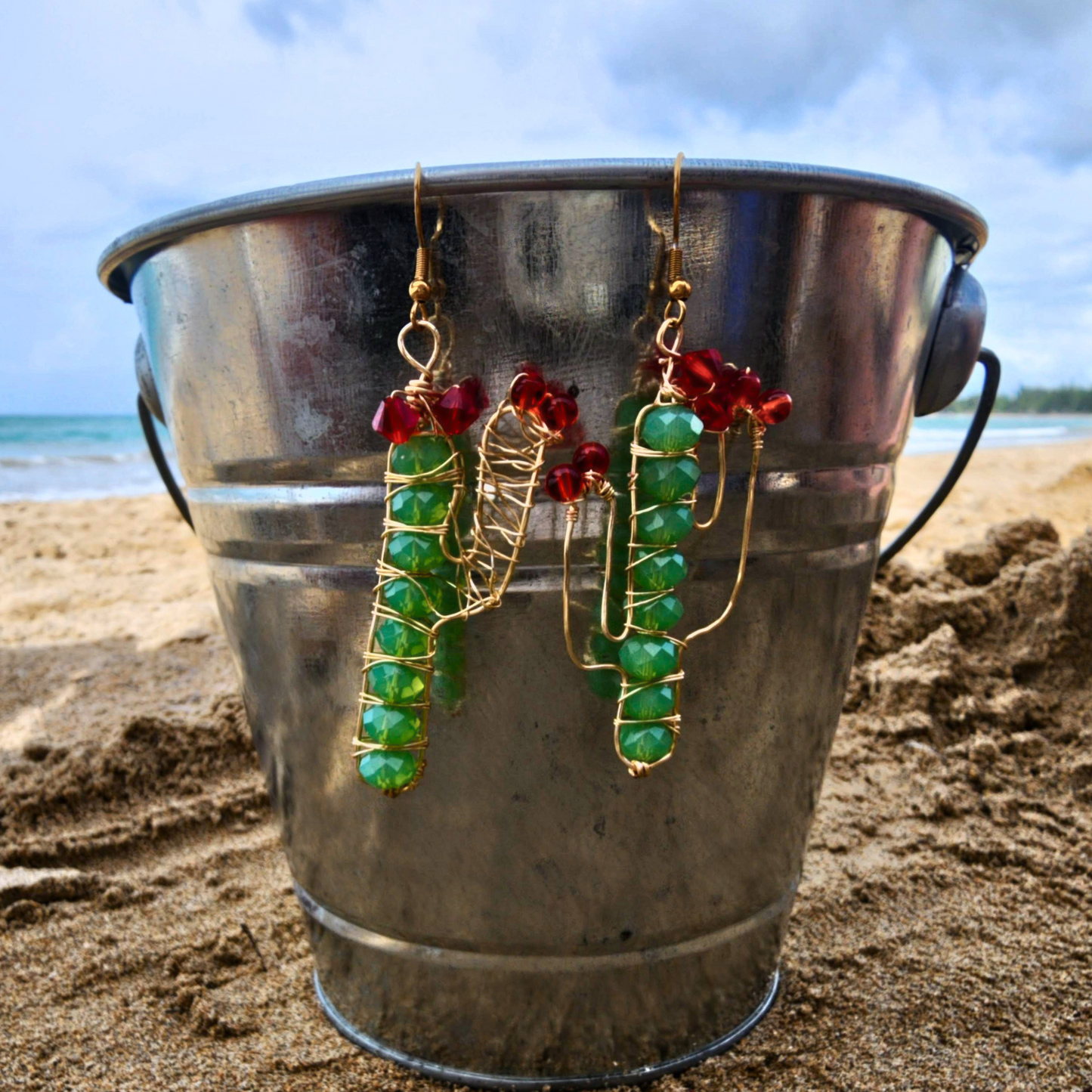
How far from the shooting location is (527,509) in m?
0.87

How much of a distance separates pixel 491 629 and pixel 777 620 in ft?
0.96

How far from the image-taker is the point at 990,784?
195 centimetres

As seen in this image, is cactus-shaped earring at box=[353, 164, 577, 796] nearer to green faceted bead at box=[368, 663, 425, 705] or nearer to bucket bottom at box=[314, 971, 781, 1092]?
green faceted bead at box=[368, 663, 425, 705]

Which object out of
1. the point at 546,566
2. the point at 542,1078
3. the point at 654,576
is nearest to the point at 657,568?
the point at 654,576

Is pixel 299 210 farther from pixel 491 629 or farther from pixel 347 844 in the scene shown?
pixel 347 844

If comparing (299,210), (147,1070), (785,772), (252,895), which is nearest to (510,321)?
(299,210)

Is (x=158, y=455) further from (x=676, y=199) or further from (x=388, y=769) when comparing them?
(x=676, y=199)

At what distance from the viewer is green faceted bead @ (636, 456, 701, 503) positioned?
0.86 m

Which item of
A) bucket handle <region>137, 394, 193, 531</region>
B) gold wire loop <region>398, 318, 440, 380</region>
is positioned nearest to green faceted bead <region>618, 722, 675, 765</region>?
gold wire loop <region>398, 318, 440, 380</region>

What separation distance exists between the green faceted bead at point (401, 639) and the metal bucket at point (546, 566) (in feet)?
0.21

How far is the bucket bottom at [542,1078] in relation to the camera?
43.5 inches

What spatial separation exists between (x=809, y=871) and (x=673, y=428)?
106 centimetres

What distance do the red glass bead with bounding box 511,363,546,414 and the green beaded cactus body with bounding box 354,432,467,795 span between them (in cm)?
8

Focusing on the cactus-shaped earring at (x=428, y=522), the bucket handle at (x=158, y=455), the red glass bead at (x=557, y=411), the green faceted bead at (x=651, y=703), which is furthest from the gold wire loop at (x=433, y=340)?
the bucket handle at (x=158, y=455)
